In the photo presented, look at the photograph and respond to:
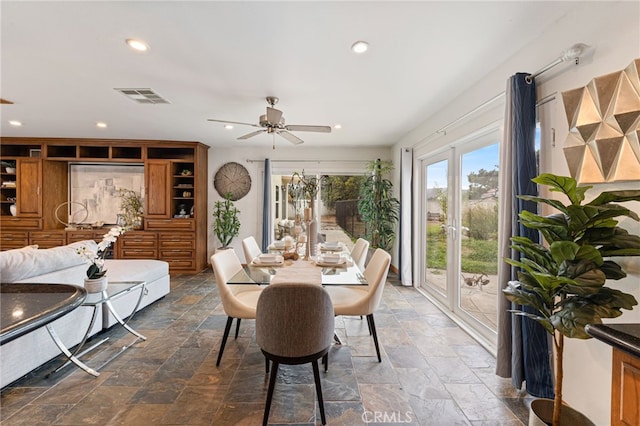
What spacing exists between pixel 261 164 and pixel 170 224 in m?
2.04

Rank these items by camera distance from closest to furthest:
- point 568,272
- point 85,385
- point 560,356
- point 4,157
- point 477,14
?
point 568,272
point 560,356
point 477,14
point 85,385
point 4,157

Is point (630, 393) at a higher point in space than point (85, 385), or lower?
higher

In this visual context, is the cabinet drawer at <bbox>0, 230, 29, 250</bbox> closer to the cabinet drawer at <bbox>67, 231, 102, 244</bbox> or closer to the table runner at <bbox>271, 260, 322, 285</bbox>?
the cabinet drawer at <bbox>67, 231, 102, 244</bbox>

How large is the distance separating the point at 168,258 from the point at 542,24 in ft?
18.7

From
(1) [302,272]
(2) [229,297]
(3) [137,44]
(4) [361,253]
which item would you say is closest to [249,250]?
(2) [229,297]

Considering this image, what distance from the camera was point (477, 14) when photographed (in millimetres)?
1641

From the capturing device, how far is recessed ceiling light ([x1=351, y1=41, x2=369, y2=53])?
1926 millimetres

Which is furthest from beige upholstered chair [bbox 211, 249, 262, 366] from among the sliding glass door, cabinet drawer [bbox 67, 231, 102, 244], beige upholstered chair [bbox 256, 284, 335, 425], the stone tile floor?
cabinet drawer [bbox 67, 231, 102, 244]

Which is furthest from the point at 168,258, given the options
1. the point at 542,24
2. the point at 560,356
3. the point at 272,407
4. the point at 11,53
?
the point at 542,24

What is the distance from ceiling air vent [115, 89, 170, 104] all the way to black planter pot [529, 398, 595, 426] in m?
3.92

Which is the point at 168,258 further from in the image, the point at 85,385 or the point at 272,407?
the point at 272,407

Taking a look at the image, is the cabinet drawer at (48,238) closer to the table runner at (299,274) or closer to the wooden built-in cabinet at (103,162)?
the wooden built-in cabinet at (103,162)

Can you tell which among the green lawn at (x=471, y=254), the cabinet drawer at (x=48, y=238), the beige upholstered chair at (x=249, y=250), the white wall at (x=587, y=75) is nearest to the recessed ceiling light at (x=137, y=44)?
the beige upholstered chair at (x=249, y=250)

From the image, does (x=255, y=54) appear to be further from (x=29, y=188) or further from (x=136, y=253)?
(x=29, y=188)
